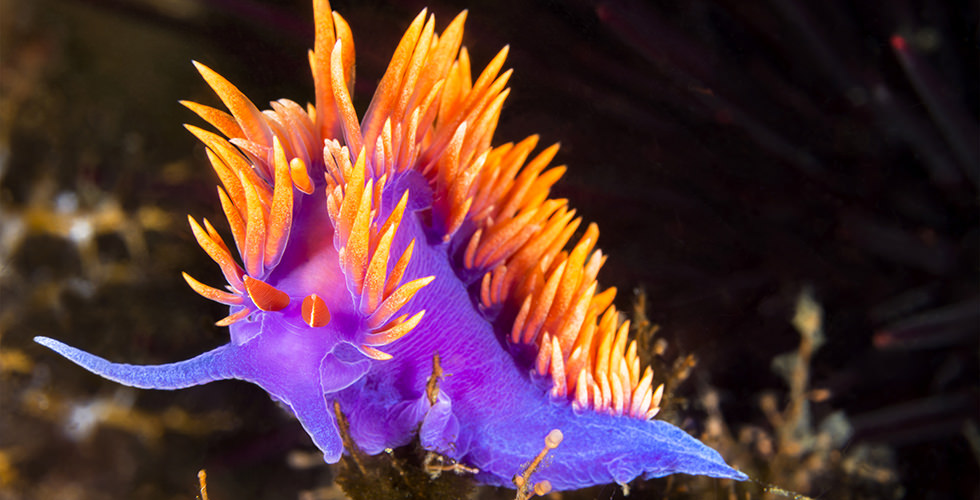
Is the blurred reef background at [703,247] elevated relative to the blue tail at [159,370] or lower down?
elevated

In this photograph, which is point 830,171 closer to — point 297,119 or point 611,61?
point 611,61

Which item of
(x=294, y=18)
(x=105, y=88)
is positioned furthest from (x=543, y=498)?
(x=105, y=88)

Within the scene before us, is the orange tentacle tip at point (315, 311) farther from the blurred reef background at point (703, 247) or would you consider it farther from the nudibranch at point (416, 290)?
the blurred reef background at point (703, 247)

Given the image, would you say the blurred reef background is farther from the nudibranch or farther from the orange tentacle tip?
the orange tentacle tip

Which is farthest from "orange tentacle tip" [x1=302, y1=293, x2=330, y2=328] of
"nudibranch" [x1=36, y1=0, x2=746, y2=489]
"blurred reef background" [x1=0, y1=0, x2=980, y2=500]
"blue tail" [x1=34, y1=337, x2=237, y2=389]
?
"blurred reef background" [x1=0, y1=0, x2=980, y2=500]

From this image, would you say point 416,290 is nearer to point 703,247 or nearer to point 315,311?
point 315,311

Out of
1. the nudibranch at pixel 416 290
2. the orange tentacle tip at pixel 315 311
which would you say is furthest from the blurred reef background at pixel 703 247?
the orange tentacle tip at pixel 315 311
